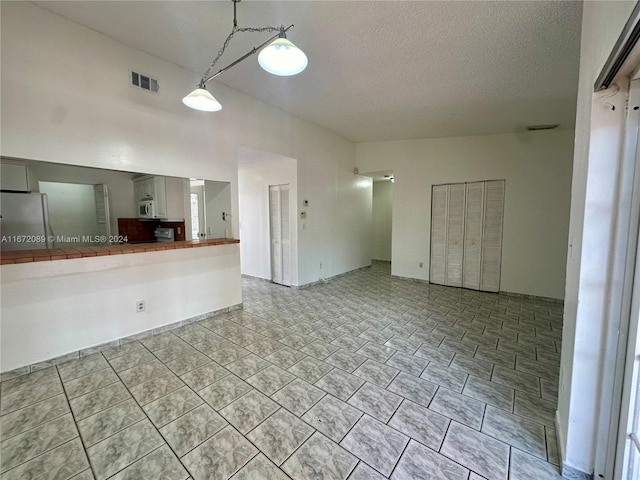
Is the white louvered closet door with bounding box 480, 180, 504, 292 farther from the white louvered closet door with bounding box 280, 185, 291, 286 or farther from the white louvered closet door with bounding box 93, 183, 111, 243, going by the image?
the white louvered closet door with bounding box 93, 183, 111, 243

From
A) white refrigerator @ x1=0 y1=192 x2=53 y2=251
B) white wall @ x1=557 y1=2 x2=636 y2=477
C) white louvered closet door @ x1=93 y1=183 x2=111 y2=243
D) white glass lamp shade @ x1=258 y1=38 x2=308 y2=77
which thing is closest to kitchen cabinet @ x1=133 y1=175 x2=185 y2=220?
white louvered closet door @ x1=93 y1=183 x2=111 y2=243

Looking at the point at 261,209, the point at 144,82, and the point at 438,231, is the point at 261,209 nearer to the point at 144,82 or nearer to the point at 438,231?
the point at 144,82

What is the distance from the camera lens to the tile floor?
4.91 feet


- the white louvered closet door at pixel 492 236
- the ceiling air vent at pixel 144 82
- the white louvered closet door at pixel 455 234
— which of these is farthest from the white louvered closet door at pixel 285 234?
the white louvered closet door at pixel 492 236

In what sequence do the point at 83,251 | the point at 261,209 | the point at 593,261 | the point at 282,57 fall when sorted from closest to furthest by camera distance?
1. the point at 593,261
2. the point at 282,57
3. the point at 83,251
4. the point at 261,209

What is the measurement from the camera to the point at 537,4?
201 cm

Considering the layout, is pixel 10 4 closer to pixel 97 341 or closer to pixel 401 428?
pixel 97 341

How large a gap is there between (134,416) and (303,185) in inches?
155

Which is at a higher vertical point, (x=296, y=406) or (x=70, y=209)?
(x=70, y=209)

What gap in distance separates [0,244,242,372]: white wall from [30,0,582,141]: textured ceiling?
7.07 ft

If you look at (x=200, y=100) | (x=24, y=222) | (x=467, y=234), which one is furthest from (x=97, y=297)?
(x=467, y=234)

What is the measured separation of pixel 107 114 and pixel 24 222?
1221mm

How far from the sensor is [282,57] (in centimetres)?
174

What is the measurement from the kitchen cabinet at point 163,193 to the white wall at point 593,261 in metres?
3.60
